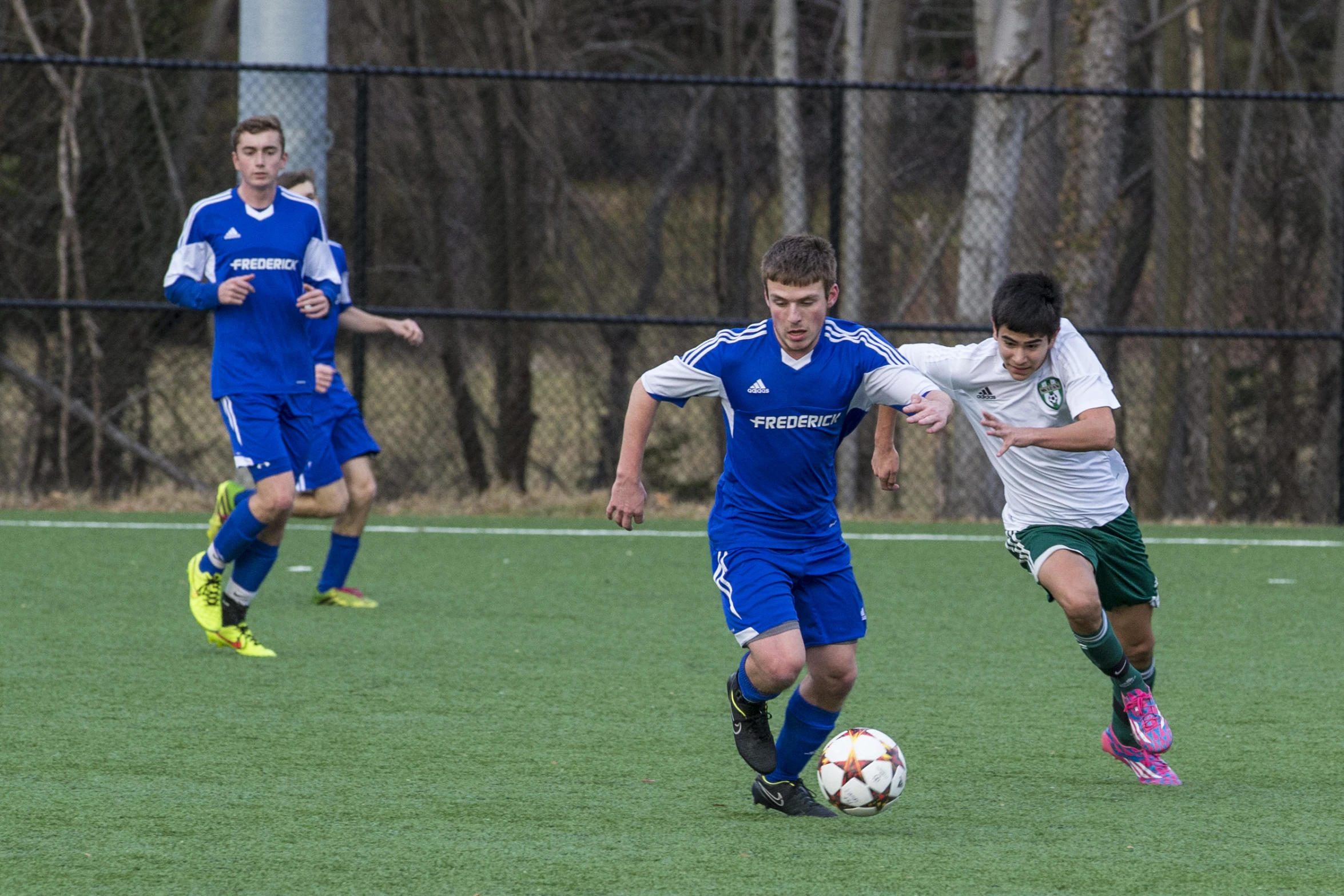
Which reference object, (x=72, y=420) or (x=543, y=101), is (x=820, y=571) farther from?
(x=543, y=101)

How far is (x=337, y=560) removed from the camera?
8039mm

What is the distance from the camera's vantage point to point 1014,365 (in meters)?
5.10

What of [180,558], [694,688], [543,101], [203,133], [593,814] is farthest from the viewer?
[543,101]

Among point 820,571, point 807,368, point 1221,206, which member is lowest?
point 820,571

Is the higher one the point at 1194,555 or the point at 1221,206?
the point at 1221,206

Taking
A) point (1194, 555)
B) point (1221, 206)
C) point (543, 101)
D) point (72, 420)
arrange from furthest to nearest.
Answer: point (1221, 206)
point (543, 101)
point (72, 420)
point (1194, 555)

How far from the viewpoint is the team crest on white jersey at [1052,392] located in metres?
5.16

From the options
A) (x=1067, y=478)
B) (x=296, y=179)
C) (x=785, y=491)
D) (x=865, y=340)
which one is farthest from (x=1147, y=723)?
(x=296, y=179)

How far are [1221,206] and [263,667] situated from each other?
13.0 metres

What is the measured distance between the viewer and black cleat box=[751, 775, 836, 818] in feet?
15.0

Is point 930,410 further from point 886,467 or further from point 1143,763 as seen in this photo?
point 1143,763

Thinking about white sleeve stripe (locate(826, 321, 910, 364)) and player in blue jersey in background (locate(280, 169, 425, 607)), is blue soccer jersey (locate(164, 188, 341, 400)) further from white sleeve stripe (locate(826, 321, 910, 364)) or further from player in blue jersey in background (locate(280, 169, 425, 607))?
white sleeve stripe (locate(826, 321, 910, 364))

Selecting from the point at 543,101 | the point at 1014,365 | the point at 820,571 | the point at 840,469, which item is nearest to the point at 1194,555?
the point at 840,469

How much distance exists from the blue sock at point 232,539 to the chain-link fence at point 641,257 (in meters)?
4.14
